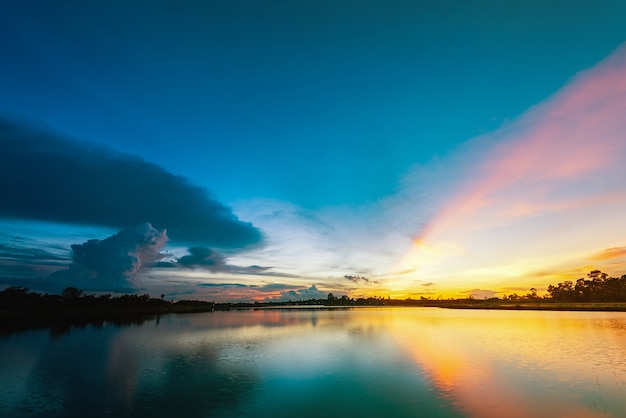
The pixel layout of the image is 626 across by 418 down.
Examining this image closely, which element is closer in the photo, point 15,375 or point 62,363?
point 15,375

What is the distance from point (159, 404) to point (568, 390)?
28.5m

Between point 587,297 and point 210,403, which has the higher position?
point 587,297

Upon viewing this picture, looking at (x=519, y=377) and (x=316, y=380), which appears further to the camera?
(x=316, y=380)

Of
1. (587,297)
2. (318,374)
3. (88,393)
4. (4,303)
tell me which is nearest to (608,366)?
(318,374)

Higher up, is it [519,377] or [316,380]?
[519,377]

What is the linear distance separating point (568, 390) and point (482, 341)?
2983cm

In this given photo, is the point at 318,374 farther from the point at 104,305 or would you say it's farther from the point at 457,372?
the point at 104,305

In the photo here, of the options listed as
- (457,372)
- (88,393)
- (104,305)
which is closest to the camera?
(88,393)

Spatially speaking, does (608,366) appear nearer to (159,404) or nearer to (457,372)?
(457,372)

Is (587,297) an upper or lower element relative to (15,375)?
upper

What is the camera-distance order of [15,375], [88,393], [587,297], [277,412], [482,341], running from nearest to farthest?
[277,412] → [88,393] → [15,375] → [482,341] → [587,297]

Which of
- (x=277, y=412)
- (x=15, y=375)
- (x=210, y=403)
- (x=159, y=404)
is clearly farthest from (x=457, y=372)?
(x=15, y=375)

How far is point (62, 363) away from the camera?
1347 inches

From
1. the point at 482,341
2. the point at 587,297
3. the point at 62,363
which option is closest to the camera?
the point at 62,363
